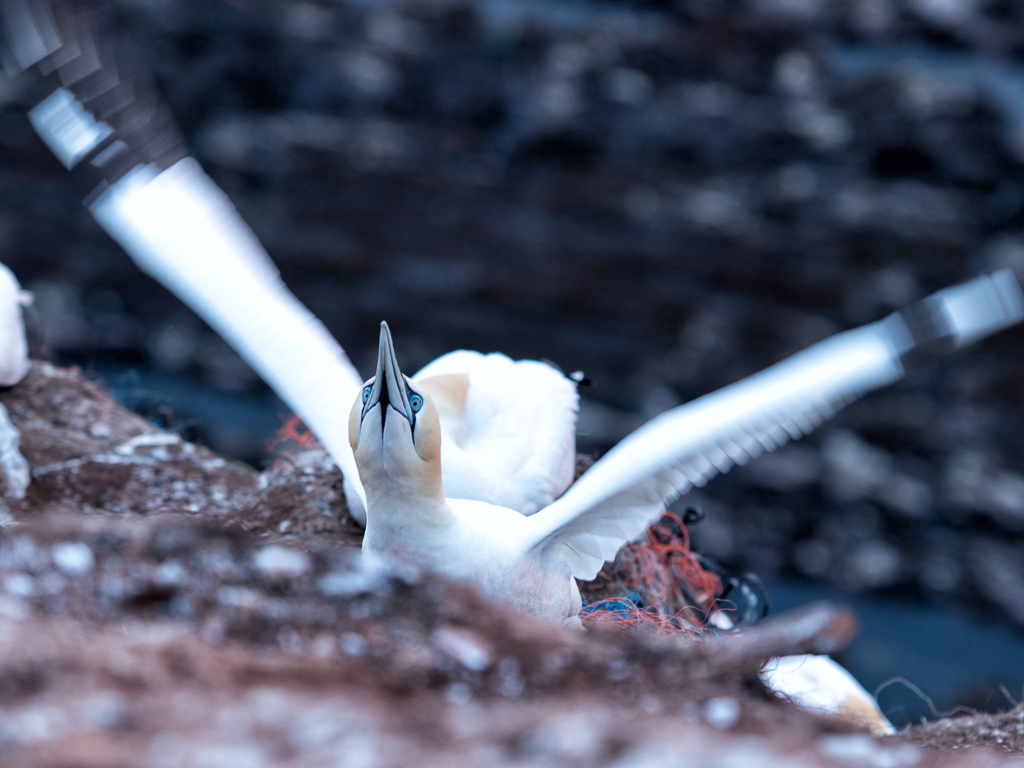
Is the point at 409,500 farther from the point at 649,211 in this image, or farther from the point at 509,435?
the point at 649,211

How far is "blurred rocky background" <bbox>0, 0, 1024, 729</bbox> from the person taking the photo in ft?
23.0

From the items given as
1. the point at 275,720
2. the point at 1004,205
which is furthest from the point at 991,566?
the point at 275,720

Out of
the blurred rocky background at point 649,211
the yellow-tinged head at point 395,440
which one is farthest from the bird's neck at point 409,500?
the blurred rocky background at point 649,211

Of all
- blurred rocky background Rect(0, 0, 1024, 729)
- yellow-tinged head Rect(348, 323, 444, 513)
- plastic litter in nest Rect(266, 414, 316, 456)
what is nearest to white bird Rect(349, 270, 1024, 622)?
yellow-tinged head Rect(348, 323, 444, 513)

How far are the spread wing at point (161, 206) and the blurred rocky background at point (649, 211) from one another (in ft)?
16.6

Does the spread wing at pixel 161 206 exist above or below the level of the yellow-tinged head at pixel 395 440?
above

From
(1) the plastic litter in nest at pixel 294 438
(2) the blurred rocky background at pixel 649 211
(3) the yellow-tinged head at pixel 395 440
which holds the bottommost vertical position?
(3) the yellow-tinged head at pixel 395 440

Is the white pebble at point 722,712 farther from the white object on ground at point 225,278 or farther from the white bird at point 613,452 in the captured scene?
the white object on ground at point 225,278

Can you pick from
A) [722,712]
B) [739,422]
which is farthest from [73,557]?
[739,422]

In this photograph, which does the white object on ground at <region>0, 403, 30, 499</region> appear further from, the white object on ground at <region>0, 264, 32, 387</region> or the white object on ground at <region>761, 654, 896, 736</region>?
the white object on ground at <region>761, 654, 896, 736</region>

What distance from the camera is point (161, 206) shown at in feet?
6.97

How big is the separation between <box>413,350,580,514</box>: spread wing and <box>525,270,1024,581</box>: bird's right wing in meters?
0.44

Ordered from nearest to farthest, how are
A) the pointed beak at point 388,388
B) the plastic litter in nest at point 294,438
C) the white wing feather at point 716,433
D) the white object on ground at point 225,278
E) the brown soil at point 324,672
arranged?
the brown soil at point 324,672, the white wing feather at point 716,433, the pointed beak at point 388,388, the white object on ground at point 225,278, the plastic litter in nest at point 294,438

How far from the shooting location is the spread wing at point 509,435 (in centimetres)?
236
